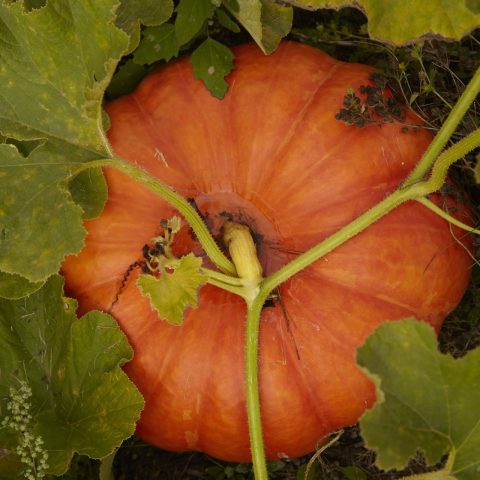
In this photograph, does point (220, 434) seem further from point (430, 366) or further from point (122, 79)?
point (122, 79)

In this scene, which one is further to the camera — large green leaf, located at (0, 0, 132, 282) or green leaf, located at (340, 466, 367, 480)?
green leaf, located at (340, 466, 367, 480)

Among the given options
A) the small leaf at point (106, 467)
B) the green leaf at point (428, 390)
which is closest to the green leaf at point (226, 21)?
the green leaf at point (428, 390)

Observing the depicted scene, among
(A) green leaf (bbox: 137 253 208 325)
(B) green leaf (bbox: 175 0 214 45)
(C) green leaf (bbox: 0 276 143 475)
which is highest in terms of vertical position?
(B) green leaf (bbox: 175 0 214 45)

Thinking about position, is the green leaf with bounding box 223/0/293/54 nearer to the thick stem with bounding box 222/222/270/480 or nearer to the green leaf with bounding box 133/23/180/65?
the green leaf with bounding box 133/23/180/65

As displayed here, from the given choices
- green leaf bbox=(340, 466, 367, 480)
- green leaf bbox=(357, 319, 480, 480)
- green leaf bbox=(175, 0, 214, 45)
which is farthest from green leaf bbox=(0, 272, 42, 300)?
green leaf bbox=(340, 466, 367, 480)

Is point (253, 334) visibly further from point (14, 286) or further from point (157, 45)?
point (157, 45)

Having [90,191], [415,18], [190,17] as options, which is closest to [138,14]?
[190,17]
